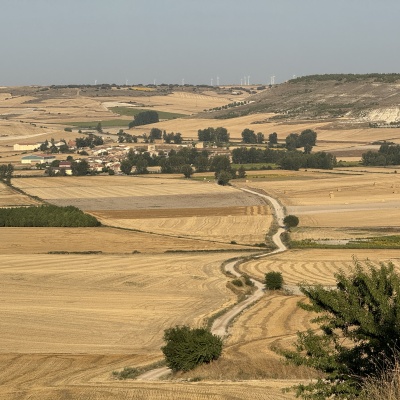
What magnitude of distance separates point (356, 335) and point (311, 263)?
37.9m

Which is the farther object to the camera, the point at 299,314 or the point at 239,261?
the point at 239,261

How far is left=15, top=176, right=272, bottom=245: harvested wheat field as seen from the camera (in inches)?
3009

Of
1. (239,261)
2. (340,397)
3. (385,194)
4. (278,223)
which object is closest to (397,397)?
(340,397)

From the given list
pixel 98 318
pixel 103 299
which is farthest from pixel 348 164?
pixel 98 318

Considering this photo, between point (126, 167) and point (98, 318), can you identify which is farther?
point (126, 167)

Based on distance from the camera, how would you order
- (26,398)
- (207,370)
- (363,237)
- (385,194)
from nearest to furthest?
(26,398) → (207,370) → (363,237) → (385,194)

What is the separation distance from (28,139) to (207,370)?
159 metres

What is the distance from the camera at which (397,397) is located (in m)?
18.2

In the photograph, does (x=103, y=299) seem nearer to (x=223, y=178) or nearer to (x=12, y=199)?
(x=12, y=199)

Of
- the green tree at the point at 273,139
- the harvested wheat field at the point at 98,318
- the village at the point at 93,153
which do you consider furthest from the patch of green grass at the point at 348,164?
the harvested wheat field at the point at 98,318

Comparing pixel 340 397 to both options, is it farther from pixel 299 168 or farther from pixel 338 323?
pixel 299 168

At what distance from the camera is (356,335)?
20312 millimetres

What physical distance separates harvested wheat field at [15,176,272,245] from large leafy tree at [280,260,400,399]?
48835 millimetres

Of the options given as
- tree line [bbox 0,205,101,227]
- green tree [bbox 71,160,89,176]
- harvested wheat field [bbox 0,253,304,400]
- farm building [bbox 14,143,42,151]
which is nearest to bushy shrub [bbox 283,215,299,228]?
harvested wheat field [bbox 0,253,304,400]
